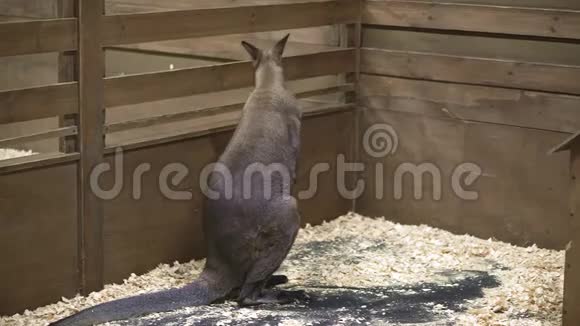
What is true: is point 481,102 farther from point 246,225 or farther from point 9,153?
point 9,153

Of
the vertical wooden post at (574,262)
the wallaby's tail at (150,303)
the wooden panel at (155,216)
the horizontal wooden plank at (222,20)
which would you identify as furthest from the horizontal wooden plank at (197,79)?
the vertical wooden post at (574,262)

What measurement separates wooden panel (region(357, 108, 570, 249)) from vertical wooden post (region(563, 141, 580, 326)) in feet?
5.20

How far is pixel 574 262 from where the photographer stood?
5449 millimetres

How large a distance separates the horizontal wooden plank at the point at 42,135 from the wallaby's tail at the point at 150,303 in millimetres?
1012

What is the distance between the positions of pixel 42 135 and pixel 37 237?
0.57 meters

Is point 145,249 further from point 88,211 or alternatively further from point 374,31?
point 374,31

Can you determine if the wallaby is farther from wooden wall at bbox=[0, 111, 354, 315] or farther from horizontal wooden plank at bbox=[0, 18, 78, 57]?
horizontal wooden plank at bbox=[0, 18, 78, 57]

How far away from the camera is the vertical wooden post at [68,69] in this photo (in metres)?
5.80

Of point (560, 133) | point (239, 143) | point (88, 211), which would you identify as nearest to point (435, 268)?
point (560, 133)

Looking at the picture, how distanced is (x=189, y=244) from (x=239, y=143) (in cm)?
104

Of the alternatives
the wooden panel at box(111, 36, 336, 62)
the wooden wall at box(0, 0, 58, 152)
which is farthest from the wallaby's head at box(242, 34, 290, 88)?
the wooden wall at box(0, 0, 58, 152)

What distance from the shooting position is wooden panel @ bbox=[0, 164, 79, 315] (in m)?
5.65

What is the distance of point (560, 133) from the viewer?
7.00m

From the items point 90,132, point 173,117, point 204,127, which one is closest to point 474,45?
point 204,127
